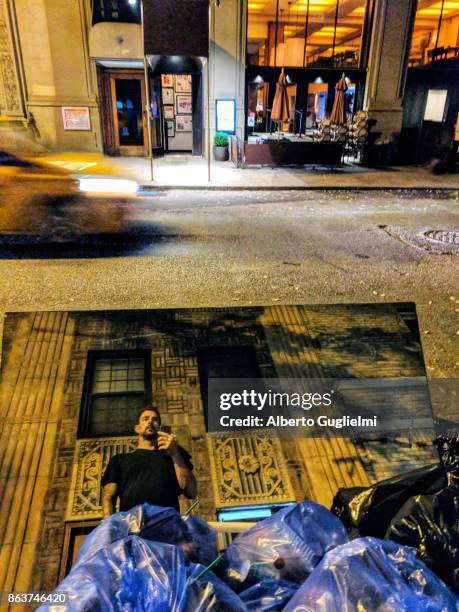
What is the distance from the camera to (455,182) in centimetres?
1499

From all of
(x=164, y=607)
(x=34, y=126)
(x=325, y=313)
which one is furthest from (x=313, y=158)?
(x=164, y=607)

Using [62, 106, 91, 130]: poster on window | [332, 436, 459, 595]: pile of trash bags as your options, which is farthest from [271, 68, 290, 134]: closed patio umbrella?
[332, 436, 459, 595]: pile of trash bags

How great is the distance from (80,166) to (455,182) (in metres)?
11.9

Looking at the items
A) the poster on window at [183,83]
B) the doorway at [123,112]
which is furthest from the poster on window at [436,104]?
the doorway at [123,112]

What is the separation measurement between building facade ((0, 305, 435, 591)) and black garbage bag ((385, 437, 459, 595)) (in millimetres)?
1114

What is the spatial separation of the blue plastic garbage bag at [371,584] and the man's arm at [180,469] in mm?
1397

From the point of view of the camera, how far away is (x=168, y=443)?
11.0ft

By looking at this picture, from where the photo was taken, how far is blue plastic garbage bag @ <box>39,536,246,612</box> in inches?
64.7

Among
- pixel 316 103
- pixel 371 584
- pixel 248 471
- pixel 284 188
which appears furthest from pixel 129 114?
pixel 371 584

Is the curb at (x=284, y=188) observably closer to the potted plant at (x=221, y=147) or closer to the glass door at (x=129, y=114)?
the potted plant at (x=221, y=147)

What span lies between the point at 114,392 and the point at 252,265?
3828mm

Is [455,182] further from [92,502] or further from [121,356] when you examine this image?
[92,502]

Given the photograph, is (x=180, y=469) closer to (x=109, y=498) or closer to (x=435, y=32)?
(x=109, y=498)

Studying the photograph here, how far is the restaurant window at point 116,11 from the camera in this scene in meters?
16.8
